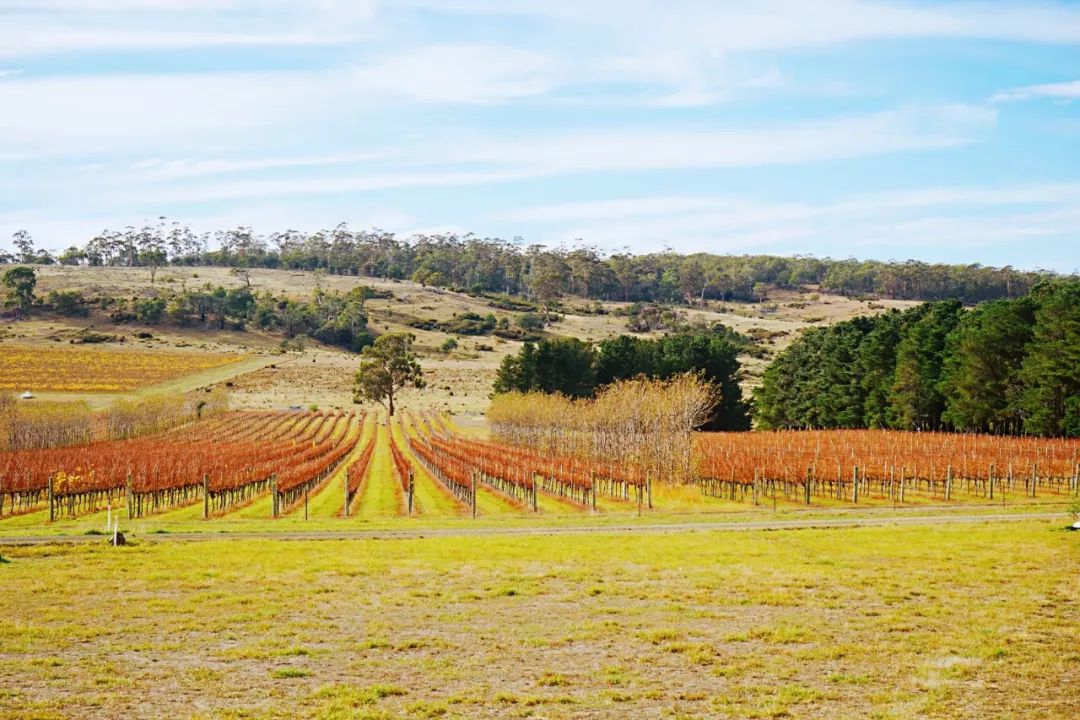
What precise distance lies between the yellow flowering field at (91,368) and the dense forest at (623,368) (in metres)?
50.1

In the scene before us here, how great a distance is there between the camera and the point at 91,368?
137 meters

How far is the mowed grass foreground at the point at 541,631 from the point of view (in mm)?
13508

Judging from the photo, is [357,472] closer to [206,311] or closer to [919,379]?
[919,379]

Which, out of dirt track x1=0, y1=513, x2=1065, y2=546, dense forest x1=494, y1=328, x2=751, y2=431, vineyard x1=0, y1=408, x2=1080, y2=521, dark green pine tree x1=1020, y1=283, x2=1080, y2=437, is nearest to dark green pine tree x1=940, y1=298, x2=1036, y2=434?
dark green pine tree x1=1020, y1=283, x2=1080, y2=437

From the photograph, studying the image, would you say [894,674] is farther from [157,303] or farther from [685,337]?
[157,303]

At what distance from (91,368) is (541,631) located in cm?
13381

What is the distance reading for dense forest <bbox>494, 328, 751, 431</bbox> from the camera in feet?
340

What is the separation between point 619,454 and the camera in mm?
62844

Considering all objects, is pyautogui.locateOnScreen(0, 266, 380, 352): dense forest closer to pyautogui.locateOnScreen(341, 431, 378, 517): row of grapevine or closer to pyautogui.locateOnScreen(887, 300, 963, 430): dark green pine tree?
pyautogui.locateOnScreen(341, 431, 378, 517): row of grapevine

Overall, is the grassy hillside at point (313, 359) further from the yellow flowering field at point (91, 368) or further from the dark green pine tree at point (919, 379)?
the dark green pine tree at point (919, 379)

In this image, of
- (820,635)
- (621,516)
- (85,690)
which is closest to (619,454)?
(621,516)

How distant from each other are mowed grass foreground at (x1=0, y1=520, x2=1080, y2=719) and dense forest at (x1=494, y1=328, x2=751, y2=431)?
7561cm

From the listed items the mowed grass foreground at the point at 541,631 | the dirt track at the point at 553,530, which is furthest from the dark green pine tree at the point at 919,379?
the mowed grass foreground at the point at 541,631

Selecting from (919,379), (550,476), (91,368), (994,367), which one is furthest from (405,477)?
(91,368)
